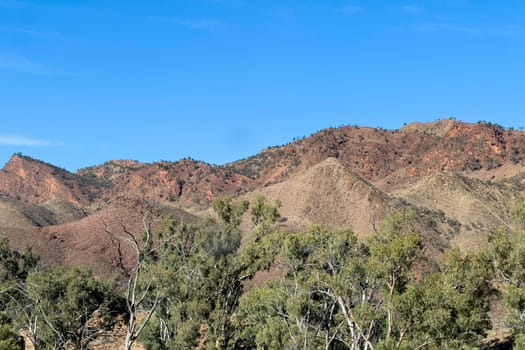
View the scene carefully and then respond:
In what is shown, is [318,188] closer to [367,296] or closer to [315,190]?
[315,190]

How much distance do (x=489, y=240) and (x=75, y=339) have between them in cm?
2122

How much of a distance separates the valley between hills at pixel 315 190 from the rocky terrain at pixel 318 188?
23cm

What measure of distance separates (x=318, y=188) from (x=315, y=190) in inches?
25.4

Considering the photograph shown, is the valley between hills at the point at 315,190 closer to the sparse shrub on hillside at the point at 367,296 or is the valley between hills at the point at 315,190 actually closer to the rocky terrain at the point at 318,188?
the rocky terrain at the point at 318,188

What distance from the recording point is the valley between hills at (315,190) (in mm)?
79000

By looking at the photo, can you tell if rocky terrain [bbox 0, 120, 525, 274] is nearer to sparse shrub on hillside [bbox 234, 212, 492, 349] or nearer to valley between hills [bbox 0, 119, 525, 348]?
valley between hills [bbox 0, 119, 525, 348]

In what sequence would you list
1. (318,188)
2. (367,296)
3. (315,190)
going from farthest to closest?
(318,188) < (315,190) < (367,296)

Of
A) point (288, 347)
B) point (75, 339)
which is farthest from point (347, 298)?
point (75, 339)

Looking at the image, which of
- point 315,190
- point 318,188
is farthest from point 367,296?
point 318,188

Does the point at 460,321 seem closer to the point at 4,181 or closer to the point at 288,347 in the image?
the point at 288,347

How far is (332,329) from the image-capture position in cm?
3403

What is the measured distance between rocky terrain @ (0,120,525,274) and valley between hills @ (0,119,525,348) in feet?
0.77

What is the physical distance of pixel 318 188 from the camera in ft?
309

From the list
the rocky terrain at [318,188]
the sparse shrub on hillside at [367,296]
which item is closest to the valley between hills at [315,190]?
the rocky terrain at [318,188]
